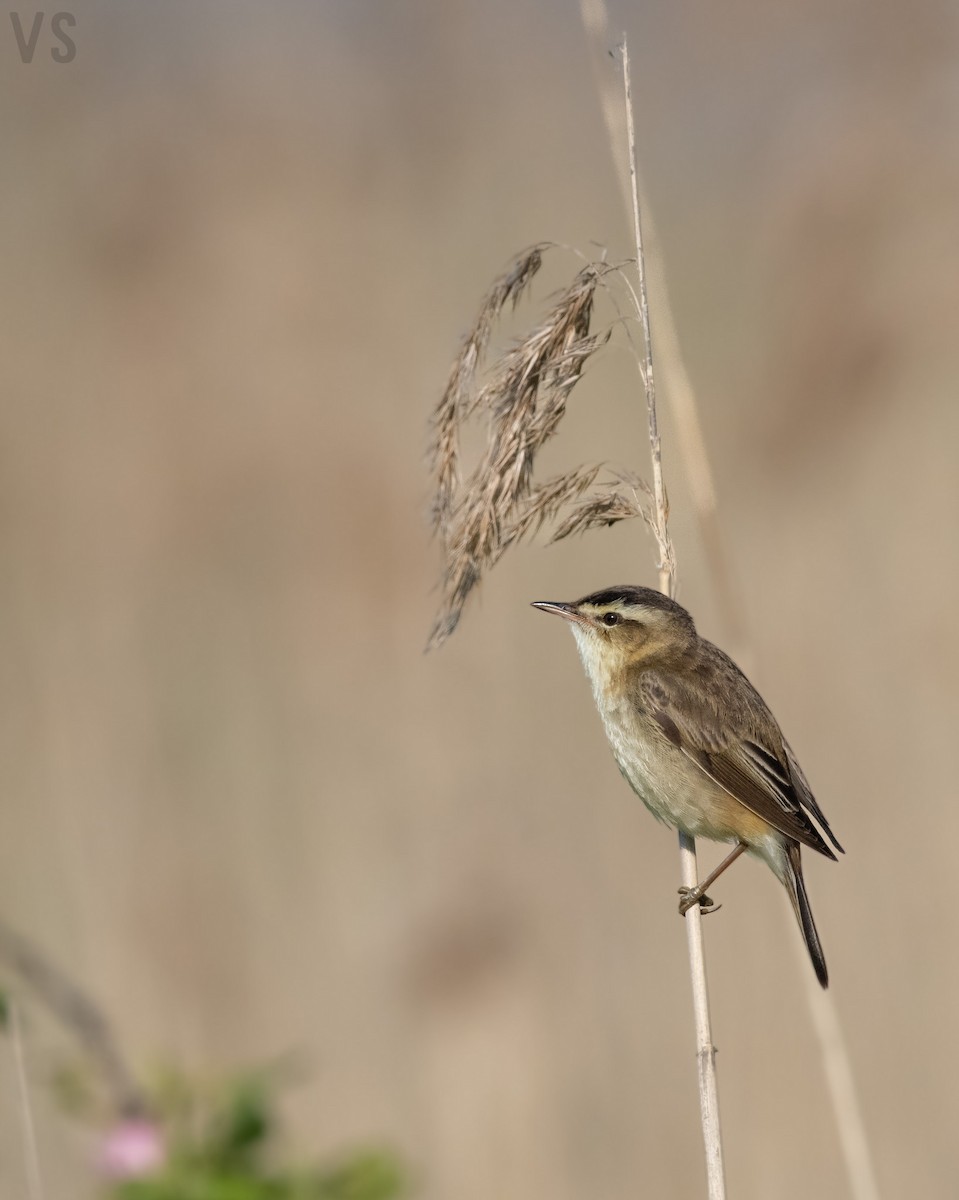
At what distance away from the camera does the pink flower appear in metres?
1.16

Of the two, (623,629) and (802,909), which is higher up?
(623,629)

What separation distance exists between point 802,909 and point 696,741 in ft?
1.47

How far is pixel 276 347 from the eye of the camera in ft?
21.8

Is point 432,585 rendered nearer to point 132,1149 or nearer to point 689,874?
point 689,874

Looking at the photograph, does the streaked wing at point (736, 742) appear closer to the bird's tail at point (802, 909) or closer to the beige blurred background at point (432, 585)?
the bird's tail at point (802, 909)

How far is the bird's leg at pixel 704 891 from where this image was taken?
2.81 meters

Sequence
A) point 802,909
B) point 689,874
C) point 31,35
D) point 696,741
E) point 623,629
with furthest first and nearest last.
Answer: point 31,35 → point 623,629 → point 696,741 → point 802,909 → point 689,874

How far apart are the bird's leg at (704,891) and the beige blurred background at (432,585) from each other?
21.2 inches

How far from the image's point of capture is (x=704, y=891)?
125 inches

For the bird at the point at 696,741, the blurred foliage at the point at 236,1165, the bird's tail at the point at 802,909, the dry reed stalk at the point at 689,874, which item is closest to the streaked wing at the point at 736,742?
the bird at the point at 696,741

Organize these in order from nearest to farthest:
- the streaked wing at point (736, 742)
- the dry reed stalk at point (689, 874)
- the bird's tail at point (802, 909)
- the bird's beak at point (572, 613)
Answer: the dry reed stalk at point (689, 874), the bird's tail at point (802, 909), the streaked wing at point (736, 742), the bird's beak at point (572, 613)

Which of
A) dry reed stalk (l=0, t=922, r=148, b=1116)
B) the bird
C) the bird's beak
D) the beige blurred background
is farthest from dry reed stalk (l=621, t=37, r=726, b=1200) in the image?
dry reed stalk (l=0, t=922, r=148, b=1116)

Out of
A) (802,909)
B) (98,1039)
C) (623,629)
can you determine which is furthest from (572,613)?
(98,1039)

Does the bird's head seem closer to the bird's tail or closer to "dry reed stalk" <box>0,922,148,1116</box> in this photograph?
the bird's tail
